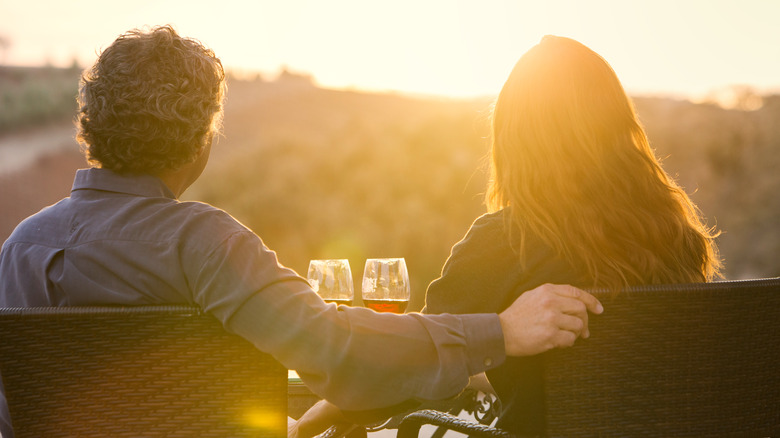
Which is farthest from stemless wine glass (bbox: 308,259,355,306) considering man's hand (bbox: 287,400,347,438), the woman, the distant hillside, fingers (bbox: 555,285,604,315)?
the distant hillside

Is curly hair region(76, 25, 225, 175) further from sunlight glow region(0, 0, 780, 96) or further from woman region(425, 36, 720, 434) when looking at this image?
sunlight glow region(0, 0, 780, 96)

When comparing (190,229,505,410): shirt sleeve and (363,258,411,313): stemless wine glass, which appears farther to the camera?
(363,258,411,313): stemless wine glass

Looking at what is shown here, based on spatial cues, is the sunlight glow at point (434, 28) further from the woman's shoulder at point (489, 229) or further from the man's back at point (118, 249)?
the man's back at point (118, 249)

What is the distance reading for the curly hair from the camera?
1.17 m

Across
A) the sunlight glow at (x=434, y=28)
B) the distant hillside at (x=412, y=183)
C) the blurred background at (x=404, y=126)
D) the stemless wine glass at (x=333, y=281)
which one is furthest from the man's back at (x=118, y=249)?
the distant hillside at (x=412, y=183)

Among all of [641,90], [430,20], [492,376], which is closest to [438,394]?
[492,376]

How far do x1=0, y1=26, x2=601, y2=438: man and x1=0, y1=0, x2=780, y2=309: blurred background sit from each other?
13.2 feet

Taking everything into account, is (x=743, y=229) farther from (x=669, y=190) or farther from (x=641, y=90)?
(x=669, y=190)

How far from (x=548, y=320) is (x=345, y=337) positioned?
318 mm

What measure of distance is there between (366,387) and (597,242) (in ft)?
1.69

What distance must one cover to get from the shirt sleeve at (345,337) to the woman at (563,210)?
0.56 ft

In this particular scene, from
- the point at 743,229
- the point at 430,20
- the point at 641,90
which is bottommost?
the point at 743,229

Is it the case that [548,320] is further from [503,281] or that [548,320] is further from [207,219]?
[207,219]

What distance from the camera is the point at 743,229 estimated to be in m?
16.0
